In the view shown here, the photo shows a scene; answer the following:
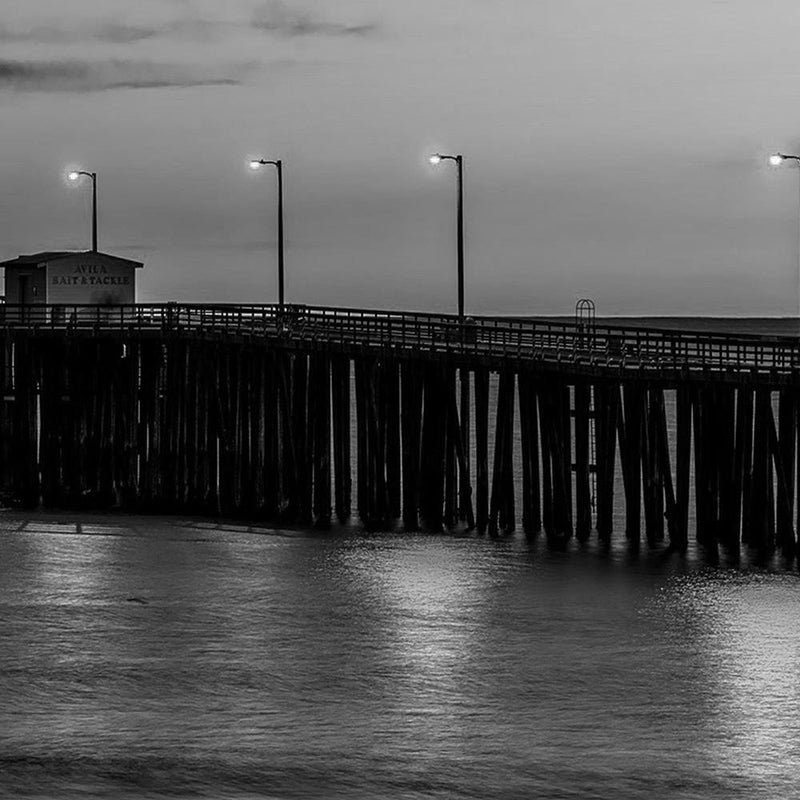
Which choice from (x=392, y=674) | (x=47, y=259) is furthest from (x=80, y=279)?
(x=392, y=674)

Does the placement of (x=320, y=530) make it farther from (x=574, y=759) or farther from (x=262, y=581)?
(x=574, y=759)

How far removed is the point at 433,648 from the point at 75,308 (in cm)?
3281

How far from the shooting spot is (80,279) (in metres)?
62.5

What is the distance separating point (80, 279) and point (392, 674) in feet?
122

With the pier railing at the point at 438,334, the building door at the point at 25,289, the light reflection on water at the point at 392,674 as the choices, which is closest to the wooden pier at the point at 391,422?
the pier railing at the point at 438,334

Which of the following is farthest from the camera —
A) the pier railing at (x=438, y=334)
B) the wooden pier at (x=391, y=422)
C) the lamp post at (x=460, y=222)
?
the lamp post at (x=460, y=222)

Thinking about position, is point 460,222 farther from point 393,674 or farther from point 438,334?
point 393,674

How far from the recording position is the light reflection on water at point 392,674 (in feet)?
72.5

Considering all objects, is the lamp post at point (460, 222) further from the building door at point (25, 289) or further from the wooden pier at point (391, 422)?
the building door at point (25, 289)

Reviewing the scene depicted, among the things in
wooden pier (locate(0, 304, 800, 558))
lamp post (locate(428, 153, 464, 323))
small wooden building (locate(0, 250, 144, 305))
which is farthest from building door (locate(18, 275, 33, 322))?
lamp post (locate(428, 153, 464, 323))

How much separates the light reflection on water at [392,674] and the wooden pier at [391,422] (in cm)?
306

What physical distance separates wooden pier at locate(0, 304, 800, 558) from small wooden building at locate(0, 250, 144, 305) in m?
0.78

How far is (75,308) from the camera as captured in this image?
60.0m

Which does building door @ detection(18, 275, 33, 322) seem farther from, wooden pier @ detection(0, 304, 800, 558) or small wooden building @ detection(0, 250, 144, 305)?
wooden pier @ detection(0, 304, 800, 558)
